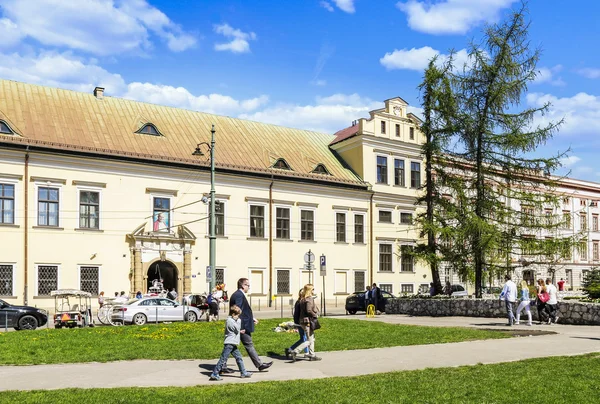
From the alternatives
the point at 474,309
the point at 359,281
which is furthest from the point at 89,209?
the point at 474,309

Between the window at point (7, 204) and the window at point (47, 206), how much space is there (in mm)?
1459

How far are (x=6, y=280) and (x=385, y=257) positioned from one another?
2786 cm

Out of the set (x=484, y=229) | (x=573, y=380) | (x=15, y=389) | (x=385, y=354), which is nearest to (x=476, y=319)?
(x=484, y=229)

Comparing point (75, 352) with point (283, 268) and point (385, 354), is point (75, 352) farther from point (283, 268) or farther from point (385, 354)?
point (283, 268)

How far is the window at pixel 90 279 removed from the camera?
126 ft

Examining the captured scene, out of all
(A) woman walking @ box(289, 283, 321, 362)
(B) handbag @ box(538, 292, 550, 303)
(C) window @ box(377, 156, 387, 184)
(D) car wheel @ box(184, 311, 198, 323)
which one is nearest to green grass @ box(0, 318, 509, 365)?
(A) woman walking @ box(289, 283, 321, 362)

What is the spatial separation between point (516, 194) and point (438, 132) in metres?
5.02

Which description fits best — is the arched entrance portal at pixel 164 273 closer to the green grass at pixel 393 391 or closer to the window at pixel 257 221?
the window at pixel 257 221

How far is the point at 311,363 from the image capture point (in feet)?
47.3

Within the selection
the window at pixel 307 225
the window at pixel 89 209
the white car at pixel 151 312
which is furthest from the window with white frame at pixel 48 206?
the window at pixel 307 225

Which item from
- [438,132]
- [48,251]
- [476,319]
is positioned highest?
[438,132]

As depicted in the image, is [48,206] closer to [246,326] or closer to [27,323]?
[27,323]

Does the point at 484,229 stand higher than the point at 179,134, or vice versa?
the point at 179,134

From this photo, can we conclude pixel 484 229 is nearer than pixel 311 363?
No
